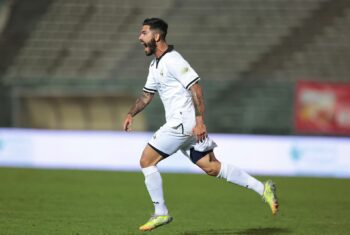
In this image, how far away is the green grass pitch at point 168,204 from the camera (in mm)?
8305

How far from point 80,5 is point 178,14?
322cm

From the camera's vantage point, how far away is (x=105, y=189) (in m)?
13.2

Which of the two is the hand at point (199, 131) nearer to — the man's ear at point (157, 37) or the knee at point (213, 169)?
the knee at point (213, 169)

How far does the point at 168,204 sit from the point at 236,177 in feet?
11.9

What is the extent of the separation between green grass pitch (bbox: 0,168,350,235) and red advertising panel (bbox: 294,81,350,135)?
4.01m

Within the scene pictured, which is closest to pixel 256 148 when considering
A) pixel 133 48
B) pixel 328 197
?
pixel 328 197

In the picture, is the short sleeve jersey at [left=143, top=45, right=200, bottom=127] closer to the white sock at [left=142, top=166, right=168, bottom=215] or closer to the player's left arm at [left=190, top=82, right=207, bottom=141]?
the player's left arm at [left=190, top=82, right=207, bottom=141]

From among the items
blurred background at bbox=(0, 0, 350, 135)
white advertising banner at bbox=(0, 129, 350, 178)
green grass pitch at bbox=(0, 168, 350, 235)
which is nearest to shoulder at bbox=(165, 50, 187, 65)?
green grass pitch at bbox=(0, 168, 350, 235)

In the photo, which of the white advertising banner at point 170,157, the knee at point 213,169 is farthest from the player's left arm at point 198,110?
the white advertising banner at point 170,157

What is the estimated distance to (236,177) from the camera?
759 centimetres

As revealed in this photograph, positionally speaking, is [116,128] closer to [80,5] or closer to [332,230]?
[80,5]

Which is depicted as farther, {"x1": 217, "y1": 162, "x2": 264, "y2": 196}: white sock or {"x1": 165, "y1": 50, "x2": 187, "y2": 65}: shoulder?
{"x1": 217, "y1": 162, "x2": 264, "y2": 196}: white sock

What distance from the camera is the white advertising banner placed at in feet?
57.3

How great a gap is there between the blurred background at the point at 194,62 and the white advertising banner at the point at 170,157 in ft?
8.18
